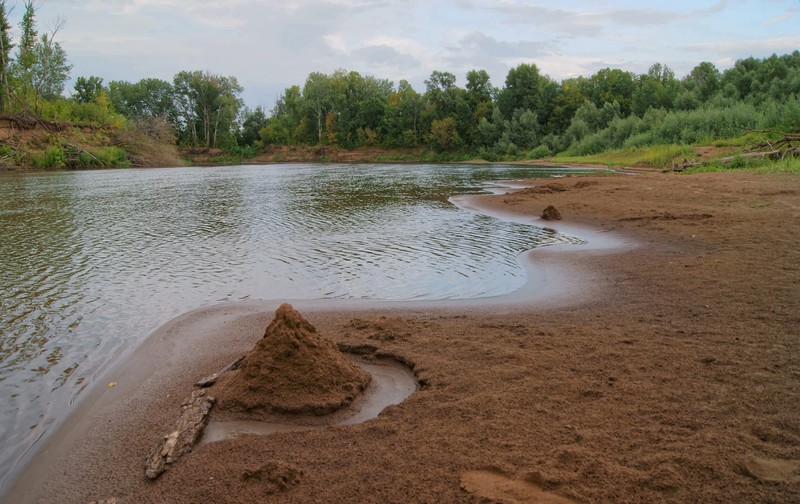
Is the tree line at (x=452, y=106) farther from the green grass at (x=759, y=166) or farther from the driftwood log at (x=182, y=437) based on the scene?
the driftwood log at (x=182, y=437)

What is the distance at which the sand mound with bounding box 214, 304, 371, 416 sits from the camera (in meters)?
4.63

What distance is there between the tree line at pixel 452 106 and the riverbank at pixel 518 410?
29550 mm

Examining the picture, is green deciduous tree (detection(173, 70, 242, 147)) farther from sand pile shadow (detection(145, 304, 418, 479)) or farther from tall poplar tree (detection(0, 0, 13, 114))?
sand pile shadow (detection(145, 304, 418, 479))

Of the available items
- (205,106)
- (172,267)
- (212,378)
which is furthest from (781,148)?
(205,106)

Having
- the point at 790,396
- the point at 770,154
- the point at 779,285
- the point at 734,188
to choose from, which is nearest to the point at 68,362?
the point at 790,396

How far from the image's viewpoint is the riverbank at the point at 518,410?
3295 millimetres

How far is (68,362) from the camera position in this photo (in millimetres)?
6031

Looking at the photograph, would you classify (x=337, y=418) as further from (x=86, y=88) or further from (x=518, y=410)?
(x=86, y=88)

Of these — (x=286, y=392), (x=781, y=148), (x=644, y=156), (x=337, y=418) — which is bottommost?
(x=337, y=418)

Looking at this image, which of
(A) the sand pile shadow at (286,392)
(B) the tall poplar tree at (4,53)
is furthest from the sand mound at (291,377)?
(B) the tall poplar tree at (4,53)

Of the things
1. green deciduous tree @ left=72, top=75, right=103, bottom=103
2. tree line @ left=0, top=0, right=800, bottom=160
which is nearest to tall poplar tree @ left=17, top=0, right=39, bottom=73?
tree line @ left=0, top=0, right=800, bottom=160

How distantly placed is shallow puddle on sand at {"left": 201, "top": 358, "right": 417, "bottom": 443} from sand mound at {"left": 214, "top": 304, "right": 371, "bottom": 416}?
0.08 metres

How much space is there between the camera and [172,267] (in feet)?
34.8

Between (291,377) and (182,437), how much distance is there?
106cm
